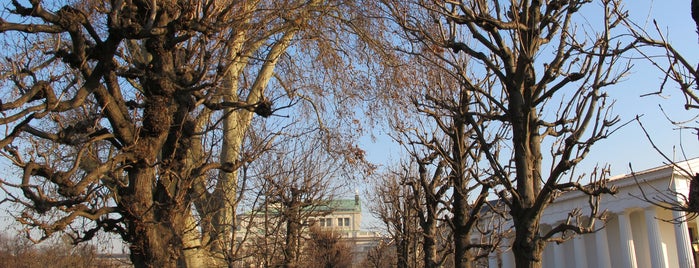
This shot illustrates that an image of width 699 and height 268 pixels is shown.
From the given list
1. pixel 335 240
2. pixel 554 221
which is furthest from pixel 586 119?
pixel 554 221

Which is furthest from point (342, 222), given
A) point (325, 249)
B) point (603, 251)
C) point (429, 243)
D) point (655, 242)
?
point (429, 243)

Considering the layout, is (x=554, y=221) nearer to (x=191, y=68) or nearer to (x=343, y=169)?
(x=343, y=169)

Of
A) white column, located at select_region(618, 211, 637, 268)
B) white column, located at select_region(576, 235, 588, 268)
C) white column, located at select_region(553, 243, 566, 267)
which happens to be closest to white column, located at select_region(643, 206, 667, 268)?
white column, located at select_region(618, 211, 637, 268)

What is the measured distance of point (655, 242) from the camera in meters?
41.6

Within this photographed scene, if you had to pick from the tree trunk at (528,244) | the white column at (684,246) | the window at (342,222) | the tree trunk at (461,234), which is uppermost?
the window at (342,222)

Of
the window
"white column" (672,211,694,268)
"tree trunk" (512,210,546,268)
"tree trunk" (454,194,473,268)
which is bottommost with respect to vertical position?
"tree trunk" (512,210,546,268)

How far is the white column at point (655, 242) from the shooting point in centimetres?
4156

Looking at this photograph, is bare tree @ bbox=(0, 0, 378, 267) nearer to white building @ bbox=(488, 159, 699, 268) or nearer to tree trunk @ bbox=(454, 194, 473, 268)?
tree trunk @ bbox=(454, 194, 473, 268)

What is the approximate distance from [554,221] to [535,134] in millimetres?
46870

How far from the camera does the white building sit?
3816 cm

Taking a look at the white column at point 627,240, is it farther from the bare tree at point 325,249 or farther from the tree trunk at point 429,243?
the tree trunk at point 429,243

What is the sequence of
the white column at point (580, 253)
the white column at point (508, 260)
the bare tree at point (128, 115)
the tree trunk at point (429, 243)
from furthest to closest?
1. the white column at point (508, 260)
2. the white column at point (580, 253)
3. the tree trunk at point (429, 243)
4. the bare tree at point (128, 115)

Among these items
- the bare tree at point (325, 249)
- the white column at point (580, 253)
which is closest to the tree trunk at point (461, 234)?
the bare tree at point (325, 249)

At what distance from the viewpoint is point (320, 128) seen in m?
15.5
